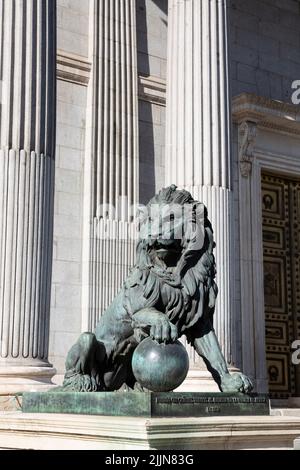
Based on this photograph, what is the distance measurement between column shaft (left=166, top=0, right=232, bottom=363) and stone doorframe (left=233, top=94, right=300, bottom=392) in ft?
11.9

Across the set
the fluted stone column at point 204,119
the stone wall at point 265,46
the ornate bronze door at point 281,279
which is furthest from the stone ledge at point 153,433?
the stone wall at point 265,46

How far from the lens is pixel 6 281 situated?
37.8 ft

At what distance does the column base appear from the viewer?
11133mm

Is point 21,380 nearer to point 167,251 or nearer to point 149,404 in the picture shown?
point 167,251

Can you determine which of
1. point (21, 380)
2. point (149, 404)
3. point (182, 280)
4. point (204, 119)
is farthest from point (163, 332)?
point (204, 119)

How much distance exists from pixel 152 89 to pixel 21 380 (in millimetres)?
8582

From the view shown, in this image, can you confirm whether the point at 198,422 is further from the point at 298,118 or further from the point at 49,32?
the point at 298,118

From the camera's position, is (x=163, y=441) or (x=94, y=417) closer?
(x=163, y=441)

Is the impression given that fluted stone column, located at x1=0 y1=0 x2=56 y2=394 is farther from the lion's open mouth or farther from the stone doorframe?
the stone doorframe

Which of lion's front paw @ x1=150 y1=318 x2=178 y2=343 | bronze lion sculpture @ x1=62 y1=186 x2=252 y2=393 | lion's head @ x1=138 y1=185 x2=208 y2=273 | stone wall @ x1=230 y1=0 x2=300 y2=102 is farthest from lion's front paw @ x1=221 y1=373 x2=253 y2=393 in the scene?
stone wall @ x1=230 y1=0 x2=300 y2=102

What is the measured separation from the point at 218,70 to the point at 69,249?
4521 mm

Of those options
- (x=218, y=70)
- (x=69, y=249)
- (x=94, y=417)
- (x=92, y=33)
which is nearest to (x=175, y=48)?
(x=218, y=70)
